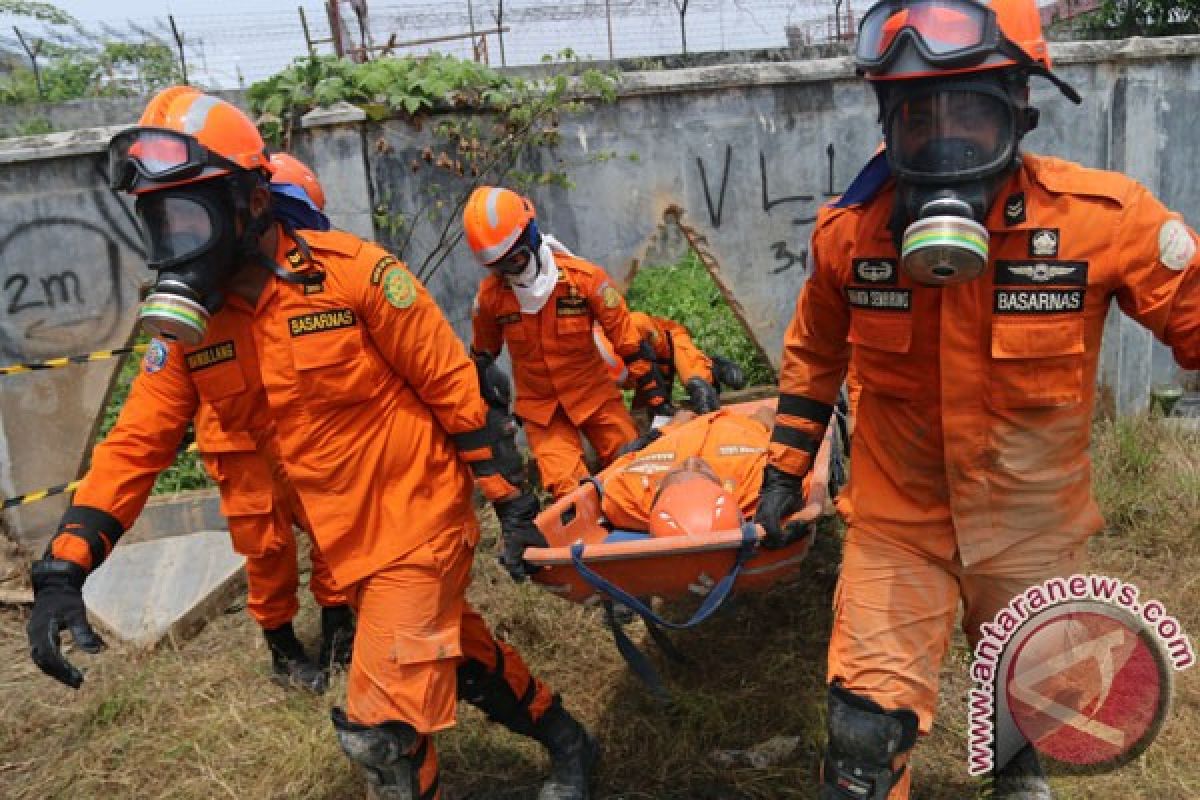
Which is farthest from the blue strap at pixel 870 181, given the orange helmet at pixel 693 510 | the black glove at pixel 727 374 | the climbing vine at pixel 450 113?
the climbing vine at pixel 450 113

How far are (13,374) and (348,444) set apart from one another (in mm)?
3472

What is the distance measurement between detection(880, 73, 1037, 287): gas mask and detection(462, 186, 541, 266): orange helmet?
103 inches

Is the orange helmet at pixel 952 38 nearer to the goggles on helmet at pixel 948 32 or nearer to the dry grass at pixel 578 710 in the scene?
the goggles on helmet at pixel 948 32

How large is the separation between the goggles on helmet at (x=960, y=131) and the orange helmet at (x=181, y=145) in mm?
1656

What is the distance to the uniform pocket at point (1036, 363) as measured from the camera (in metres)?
2.27

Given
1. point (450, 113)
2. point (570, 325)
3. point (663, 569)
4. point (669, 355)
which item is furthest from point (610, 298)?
point (663, 569)

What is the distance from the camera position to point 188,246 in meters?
Result: 2.50

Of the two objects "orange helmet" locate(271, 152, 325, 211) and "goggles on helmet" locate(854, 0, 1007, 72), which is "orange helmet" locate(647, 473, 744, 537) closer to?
"goggles on helmet" locate(854, 0, 1007, 72)

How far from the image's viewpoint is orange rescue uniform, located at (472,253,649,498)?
491cm

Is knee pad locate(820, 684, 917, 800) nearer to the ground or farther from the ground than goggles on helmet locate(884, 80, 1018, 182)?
nearer to the ground

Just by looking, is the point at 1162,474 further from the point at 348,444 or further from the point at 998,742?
the point at 348,444

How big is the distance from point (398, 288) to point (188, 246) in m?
0.55

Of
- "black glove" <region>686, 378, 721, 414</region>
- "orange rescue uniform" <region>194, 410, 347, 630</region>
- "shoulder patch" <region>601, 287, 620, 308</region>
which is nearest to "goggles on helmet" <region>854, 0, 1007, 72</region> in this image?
"orange rescue uniform" <region>194, 410, 347, 630</region>

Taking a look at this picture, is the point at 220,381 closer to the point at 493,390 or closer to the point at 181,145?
the point at 181,145
